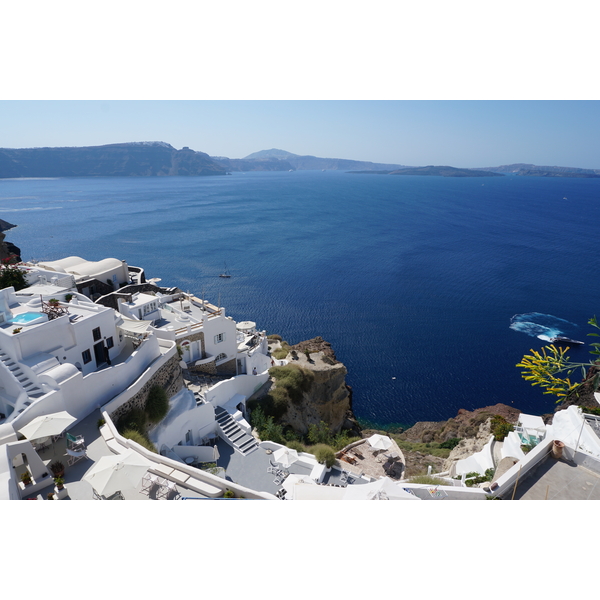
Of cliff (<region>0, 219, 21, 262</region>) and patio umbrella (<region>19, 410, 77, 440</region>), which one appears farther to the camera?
cliff (<region>0, 219, 21, 262</region>)

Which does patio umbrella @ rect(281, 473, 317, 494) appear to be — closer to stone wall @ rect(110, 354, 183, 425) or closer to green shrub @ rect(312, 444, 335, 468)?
green shrub @ rect(312, 444, 335, 468)

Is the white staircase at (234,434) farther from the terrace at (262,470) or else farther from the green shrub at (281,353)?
the green shrub at (281,353)

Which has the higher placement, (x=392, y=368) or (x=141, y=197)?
(x=141, y=197)

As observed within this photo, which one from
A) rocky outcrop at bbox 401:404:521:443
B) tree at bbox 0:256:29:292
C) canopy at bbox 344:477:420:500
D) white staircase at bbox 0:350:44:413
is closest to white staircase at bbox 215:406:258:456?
canopy at bbox 344:477:420:500

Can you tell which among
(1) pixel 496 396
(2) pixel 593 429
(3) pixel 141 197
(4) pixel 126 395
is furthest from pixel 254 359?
(3) pixel 141 197

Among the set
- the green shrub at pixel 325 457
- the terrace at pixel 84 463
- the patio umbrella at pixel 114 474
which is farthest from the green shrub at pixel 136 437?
the green shrub at pixel 325 457

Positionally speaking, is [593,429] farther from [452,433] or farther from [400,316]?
[400,316]
